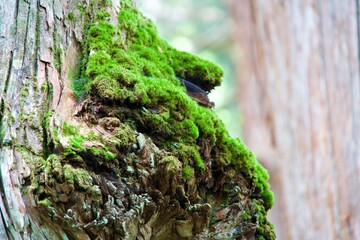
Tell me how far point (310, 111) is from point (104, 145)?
2.99 metres

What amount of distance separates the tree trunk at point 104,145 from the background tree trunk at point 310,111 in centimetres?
196

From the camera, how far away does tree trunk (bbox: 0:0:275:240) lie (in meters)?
1.18

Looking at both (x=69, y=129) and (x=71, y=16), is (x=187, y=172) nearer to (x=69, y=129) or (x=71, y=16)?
(x=69, y=129)

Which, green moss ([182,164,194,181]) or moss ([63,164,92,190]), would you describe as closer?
moss ([63,164,92,190])

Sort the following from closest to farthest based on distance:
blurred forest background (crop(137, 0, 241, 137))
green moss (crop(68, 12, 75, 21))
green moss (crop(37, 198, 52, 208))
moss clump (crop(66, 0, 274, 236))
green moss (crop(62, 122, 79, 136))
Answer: green moss (crop(37, 198, 52, 208)) → green moss (crop(62, 122, 79, 136)) → moss clump (crop(66, 0, 274, 236)) → green moss (crop(68, 12, 75, 21)) → blurred forest background (crop(137, 0, 241, 137))

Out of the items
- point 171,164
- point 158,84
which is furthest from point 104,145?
point 158,84

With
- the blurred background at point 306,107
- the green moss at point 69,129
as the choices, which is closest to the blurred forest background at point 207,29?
the blurred background at point 306,107

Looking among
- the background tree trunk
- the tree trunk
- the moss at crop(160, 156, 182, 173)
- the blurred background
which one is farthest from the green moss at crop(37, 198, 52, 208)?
the background tree trunk

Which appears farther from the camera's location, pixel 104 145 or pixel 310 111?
pixel 310 111

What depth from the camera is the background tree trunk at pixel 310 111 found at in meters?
3.37

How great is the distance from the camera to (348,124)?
3395mm

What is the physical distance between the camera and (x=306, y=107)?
4.08 meters

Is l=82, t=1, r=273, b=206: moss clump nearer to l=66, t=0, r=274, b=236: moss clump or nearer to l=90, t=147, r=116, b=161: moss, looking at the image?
l=66, t=0, r=274, b=236: moss clump

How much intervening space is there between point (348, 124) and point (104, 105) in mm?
2437
